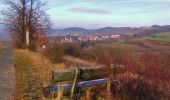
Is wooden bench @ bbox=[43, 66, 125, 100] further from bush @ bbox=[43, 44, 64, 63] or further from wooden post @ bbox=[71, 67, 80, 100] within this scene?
bush @ bbox=[43, 44, 64, 63]

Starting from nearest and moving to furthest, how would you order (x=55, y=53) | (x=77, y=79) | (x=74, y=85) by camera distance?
(x=74, y=85), (x=77, y=79), (x=55, y=53)

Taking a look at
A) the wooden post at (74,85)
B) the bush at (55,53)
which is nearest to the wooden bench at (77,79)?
the wooden post at (74,85)

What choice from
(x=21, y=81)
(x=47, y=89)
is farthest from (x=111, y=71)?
(x=21, y=81)

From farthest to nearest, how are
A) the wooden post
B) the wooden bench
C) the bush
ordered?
the bush < the wooden post < the wooden bench

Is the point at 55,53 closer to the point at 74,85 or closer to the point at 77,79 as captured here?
the point at 77,79

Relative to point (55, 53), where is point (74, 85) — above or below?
above

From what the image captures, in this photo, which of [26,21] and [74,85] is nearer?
[74,85]

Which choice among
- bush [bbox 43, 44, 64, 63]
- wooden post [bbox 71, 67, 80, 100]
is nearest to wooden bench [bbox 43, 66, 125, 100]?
wooden post [bbox 71, 67, 80, 100]

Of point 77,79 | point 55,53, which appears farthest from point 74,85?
point 55,53

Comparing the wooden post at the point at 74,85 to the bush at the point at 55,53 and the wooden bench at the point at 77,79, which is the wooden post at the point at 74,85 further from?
the bush at the point at 55,53

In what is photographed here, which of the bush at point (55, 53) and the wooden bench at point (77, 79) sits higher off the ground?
the wooden bench at point (77, 79)

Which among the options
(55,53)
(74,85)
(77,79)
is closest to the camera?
(74,85)

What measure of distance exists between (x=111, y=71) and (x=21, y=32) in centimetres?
4413

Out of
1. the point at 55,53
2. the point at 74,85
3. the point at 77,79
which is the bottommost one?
the point at 55,53
